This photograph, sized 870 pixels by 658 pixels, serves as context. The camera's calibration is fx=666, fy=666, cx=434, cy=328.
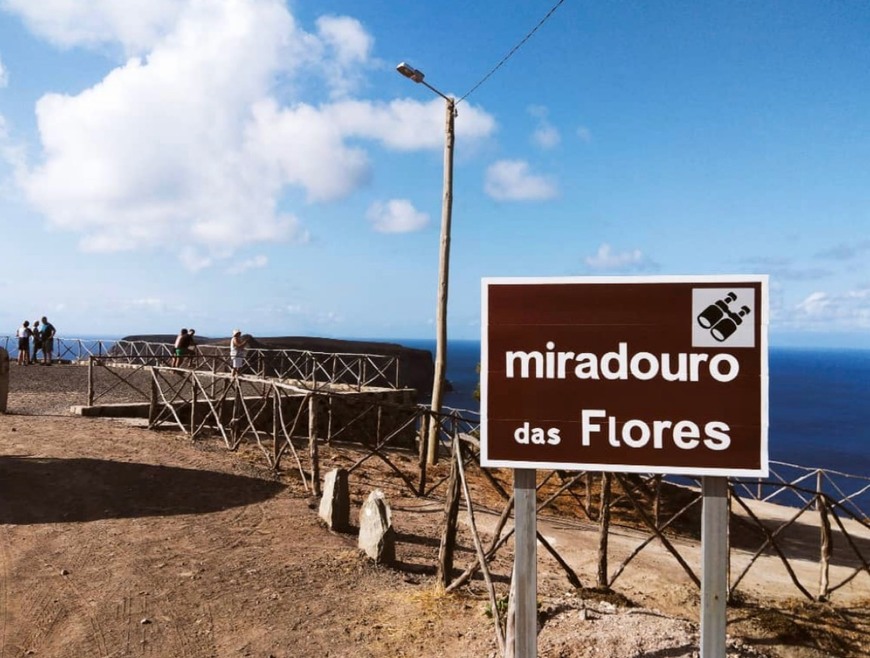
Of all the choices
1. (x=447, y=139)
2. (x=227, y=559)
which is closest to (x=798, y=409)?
(x=447, y=139)

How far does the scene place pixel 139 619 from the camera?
5.60 metres

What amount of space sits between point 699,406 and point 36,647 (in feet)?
16.8

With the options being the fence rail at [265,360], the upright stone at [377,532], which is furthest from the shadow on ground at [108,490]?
the fence rail at [265,360]

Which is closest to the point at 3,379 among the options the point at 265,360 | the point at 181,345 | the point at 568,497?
the point at 181,345

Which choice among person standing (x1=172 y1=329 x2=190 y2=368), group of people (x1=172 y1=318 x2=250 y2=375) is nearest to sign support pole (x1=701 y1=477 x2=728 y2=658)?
group of people (x1=172 y1=318 x2=250 y2=375)

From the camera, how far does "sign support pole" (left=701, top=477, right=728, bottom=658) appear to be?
3604mm

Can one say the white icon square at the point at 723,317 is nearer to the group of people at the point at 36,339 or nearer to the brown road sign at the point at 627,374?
the brown road sign at the point at 627,374

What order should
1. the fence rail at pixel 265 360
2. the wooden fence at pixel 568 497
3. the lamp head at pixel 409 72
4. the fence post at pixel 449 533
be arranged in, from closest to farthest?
the fence post at pixel 449 533 < the wooden fence at pixel 568 497 < the lamp head at pixel 409 72 < the fence rail at pixel 265 360

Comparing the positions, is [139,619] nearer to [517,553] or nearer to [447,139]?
[517,553]

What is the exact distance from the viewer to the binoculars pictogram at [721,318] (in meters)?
3.63

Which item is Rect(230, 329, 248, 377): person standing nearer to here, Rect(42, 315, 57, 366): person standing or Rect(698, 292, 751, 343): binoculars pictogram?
Rect(42, 315, 57, 366): person standing

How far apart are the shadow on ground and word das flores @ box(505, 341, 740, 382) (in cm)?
635

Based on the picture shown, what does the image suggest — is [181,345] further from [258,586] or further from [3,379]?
[258,586]

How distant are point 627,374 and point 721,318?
585 millimetres
